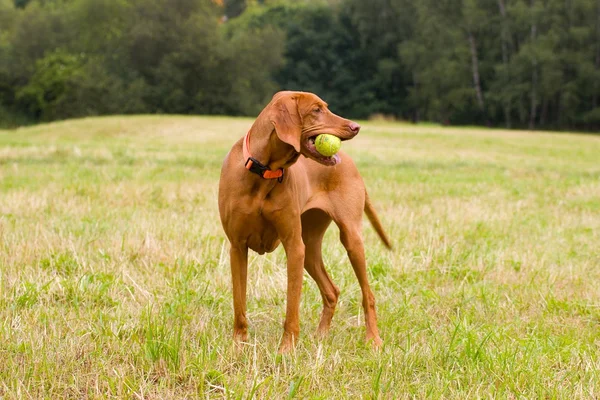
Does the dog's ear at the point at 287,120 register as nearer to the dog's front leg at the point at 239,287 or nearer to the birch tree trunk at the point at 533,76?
the dog's front leg at the point at 239,287

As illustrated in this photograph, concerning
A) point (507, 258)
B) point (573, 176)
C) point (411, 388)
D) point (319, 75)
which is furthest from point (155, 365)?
point (319, 75)

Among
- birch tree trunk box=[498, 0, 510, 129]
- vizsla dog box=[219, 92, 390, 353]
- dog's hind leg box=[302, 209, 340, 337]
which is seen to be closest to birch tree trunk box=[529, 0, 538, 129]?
birch tree trunk box=[498, 0, 510, 129]

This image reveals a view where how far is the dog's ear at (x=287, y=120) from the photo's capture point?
3.03 metres

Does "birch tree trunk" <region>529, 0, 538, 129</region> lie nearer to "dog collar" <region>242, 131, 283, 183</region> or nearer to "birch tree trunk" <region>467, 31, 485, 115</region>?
"birch tree trunk" <region>467, 31, 485, 115</region>

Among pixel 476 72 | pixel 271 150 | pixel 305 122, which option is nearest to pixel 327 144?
pixel 305 122

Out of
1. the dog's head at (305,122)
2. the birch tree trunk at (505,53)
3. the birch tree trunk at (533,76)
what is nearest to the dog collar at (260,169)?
the dog's head at (305,122)

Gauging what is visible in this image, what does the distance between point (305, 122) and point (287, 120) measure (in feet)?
0.37

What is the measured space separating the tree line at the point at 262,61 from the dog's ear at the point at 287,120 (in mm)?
42600

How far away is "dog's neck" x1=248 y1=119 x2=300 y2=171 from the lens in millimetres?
3172

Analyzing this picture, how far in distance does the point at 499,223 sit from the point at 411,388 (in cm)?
495

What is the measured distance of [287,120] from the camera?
10.1 feet

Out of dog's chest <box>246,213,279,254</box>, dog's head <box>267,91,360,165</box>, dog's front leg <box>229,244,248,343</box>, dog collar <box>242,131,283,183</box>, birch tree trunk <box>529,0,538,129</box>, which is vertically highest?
birch tree trunk <box>529,0,538,129</box>

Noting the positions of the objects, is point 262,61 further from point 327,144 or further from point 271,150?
point 327,144

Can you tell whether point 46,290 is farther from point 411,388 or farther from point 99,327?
point 411,388
